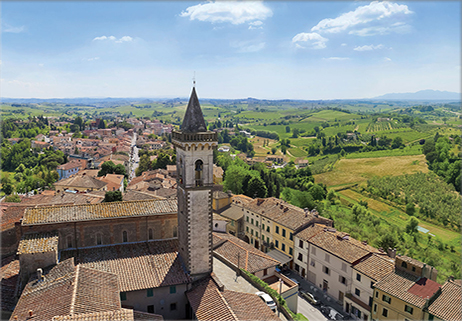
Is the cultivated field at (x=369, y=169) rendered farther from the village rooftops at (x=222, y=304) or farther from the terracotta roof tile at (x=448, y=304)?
the village rooftops at (x=222, y=304)

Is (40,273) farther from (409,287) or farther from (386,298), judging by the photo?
(409,287)

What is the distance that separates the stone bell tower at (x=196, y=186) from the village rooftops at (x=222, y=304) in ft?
5.36

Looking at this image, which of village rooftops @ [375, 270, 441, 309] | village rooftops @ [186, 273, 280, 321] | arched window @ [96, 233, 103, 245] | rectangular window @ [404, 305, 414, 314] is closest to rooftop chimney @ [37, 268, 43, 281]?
arched window @ [96, 233, 103, 245]

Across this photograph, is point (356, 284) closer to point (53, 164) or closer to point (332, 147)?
point (53, 164)

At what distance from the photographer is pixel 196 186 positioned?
24.6 m

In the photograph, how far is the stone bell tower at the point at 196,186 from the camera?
80.0 ft

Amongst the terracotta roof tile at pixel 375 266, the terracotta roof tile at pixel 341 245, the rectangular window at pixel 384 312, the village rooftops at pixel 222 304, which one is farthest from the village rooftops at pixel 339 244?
the village rooftops at pixel 222 304

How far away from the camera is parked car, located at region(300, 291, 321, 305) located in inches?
1369

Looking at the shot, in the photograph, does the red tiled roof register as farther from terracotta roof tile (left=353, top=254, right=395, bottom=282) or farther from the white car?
the white car

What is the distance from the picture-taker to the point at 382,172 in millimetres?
102750

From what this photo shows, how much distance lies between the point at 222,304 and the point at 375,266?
1988 cm

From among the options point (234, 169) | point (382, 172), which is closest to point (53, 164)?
point (234, 169)

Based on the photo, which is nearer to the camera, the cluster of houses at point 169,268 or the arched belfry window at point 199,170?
the cluster of houses at point 169,268

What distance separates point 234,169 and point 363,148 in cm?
8781
